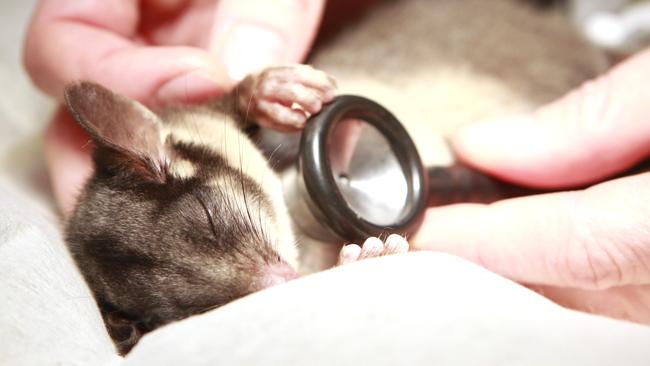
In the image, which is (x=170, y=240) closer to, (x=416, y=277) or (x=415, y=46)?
(x=416, y=277)

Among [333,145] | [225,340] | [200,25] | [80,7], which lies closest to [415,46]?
[200,25]

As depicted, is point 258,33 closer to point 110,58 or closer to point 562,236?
point 110,58

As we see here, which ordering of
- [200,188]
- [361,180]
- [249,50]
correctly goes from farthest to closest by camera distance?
[249,50] → [361,180] → [200,188]

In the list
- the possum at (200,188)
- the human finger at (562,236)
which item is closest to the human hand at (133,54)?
the possum at (200,188)

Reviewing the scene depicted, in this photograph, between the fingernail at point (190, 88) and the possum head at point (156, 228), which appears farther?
the fingernail at point (190, 88)

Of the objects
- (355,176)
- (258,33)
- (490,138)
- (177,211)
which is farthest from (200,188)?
(490,138)

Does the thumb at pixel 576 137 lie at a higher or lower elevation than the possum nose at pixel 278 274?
higher

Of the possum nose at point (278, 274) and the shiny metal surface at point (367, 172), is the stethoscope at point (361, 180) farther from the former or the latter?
the possum nose at point (278, 274)
